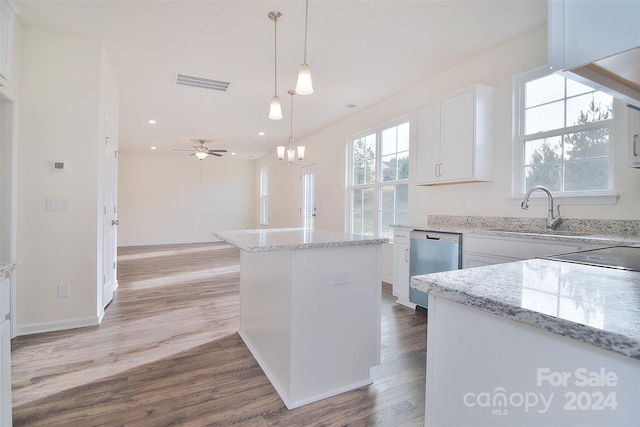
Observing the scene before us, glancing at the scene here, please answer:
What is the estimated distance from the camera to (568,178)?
259 cm

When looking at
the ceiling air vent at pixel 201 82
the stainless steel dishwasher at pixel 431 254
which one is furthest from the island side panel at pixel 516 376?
the ceiling air vent at pixel 201 82

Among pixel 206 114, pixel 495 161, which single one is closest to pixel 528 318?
pixel 495 161

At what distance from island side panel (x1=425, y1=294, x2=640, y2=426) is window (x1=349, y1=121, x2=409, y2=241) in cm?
347

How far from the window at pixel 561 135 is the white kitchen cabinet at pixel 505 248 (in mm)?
666

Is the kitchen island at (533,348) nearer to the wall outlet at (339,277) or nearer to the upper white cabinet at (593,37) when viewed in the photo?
the upper white cabinet at (593,37)

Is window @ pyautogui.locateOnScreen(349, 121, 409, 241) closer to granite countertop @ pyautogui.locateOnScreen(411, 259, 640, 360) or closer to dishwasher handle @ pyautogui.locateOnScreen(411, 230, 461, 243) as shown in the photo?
dishwasher handle @ pyautogui.locateOnScreen(411, 230, 461, 243)

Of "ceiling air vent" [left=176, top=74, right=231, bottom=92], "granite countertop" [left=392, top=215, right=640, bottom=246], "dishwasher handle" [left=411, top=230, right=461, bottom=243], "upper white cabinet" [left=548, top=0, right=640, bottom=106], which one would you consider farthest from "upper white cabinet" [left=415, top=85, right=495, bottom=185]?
"ceiling air vent" [left=176, top=74, right=231, bottom=92]

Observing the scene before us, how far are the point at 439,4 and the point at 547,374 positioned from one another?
2.68 m

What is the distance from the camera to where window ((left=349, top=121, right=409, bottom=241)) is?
4.27 meters

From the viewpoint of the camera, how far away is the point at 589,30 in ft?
2.08

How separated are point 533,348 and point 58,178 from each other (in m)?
3.53

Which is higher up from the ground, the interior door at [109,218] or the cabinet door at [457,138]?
the cabinet door at [457,138]

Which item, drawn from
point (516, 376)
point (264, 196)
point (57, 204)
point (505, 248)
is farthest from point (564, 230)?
point (264, 196)

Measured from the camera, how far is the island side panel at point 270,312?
181cm
